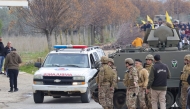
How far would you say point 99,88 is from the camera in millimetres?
15109

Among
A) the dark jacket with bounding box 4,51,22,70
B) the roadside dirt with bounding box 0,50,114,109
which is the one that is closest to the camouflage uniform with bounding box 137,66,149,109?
the roadside dirt with bounding box 0,50,114,109

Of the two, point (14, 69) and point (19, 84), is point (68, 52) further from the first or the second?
point (19, 84)

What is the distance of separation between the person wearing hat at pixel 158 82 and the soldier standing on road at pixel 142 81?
21 cm

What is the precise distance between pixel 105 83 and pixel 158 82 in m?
1.52

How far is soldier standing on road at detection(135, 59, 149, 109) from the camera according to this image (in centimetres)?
1455

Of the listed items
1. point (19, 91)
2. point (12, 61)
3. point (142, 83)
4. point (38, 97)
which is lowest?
point (19, 91)

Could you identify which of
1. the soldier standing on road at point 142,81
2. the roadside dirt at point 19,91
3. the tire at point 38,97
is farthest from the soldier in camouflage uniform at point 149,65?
the roadside dirt at point 19,91

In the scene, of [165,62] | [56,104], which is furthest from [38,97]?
[165,62]

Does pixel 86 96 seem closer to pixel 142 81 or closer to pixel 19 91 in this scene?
pixel 142 81

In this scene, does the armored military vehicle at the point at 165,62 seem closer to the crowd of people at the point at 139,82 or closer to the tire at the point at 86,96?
the crowd of people at the point at 139,82

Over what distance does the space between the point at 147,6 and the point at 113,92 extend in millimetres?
62078

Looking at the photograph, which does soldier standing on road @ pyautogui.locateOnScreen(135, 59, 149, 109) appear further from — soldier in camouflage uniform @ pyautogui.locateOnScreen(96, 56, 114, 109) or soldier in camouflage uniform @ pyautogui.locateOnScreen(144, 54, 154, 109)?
soldier in camouflage uniform @ pyautogui.locateOnScreen(96, 56, 114, 109)

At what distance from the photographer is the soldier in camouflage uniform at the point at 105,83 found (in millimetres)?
14992

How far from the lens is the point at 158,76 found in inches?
565
